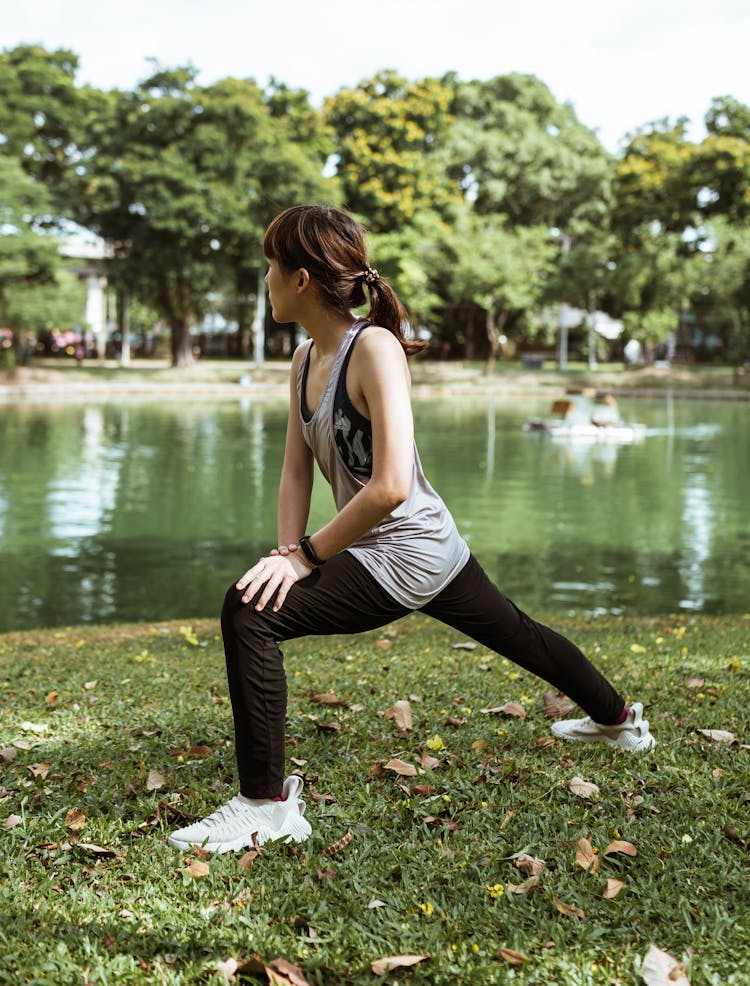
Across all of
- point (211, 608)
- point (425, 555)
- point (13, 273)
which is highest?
point (13, 273)

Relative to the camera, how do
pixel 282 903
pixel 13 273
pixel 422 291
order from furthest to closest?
pixel 422 291, pixel 13 273, pixel 282 903

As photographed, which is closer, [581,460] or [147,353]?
[581,460]

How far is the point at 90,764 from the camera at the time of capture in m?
3.85

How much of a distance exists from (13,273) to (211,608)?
33669mm

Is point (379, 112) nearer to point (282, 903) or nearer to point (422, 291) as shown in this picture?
point (422, 291)

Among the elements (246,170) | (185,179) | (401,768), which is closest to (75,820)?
(401,768)

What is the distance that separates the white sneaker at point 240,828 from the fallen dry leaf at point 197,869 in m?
0.09

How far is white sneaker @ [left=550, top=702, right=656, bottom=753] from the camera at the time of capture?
3824 millimetres

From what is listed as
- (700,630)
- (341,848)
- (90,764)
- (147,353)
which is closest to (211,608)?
(700,630)

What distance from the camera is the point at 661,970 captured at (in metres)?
2.49

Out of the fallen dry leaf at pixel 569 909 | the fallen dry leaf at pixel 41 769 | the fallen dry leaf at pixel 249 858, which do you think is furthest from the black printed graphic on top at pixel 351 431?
the fallen dry leaf at pixel 41 769

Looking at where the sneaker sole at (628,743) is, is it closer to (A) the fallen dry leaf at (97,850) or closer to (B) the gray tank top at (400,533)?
(B) the gray tank top at (400,533)

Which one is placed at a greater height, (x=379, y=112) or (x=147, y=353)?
(x=379, y=112)

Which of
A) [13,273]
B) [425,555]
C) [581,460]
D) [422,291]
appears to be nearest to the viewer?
[425,555]
